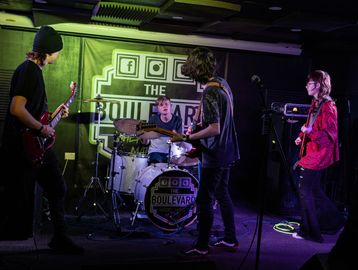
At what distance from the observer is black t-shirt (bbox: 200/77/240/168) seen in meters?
4.39

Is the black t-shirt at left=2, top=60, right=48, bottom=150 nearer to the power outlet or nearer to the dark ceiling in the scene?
the dark ceiling

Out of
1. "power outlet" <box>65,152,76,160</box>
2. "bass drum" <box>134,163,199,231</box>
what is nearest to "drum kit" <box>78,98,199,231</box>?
"bass drum" <box>134,163,199,231</box>

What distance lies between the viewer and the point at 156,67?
710 cm

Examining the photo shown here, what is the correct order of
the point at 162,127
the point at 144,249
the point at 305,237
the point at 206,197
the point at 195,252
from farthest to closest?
the point at 162,127, the point at 305,237, the point at 144,249, the point at 195,252, the point at 206,197

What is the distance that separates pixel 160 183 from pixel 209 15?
231 centimetres

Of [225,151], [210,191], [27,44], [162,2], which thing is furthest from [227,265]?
[27,44]

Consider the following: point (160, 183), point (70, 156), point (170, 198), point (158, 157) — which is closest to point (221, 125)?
point (160, 183)

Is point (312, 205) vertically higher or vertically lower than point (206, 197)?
lower

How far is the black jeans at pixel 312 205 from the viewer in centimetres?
545

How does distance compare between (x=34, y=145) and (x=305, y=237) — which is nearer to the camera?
(x=34, y=145)

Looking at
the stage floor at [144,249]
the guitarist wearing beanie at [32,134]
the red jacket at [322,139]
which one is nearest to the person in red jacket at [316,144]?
the red jacket at [322,139]

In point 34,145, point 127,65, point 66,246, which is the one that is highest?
point 127,65

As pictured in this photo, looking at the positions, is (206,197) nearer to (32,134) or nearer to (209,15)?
(32,134)

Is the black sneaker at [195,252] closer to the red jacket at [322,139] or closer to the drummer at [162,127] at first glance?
the drummer at [162,127]
